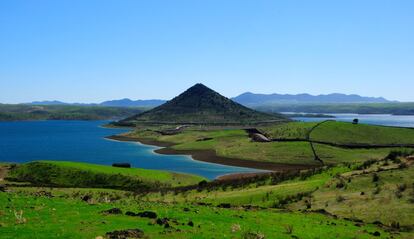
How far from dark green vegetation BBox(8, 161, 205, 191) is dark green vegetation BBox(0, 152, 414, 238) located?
2265 centimetres

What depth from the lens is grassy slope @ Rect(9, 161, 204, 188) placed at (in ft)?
245

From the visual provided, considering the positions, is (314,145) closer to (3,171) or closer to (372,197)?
(3,171)

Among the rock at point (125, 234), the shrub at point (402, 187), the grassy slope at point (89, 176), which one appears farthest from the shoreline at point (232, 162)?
the rock at point (125, 234)

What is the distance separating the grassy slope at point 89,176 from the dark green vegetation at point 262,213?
918 inches

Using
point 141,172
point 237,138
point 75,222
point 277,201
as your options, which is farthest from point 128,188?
point 237,138

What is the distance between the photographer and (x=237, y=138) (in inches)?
6531

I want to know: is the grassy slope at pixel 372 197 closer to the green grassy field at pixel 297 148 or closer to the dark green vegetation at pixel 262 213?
the dark green vegetation at pixel 262 213

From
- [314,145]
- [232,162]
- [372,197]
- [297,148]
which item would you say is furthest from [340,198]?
[314,145]

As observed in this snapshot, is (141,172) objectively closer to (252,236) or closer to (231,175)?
(231,175)

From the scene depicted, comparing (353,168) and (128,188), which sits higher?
(353,168)

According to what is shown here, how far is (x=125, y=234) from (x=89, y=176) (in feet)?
189

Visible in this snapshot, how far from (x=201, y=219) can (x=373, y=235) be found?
11.5m

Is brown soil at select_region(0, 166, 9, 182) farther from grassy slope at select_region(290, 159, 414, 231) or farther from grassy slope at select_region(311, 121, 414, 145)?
grassy slope at select_region(311, 121, 414, 145)

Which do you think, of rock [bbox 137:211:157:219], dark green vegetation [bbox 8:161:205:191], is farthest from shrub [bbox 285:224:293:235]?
dark green vegetation [bbox 8:161:205:191]
